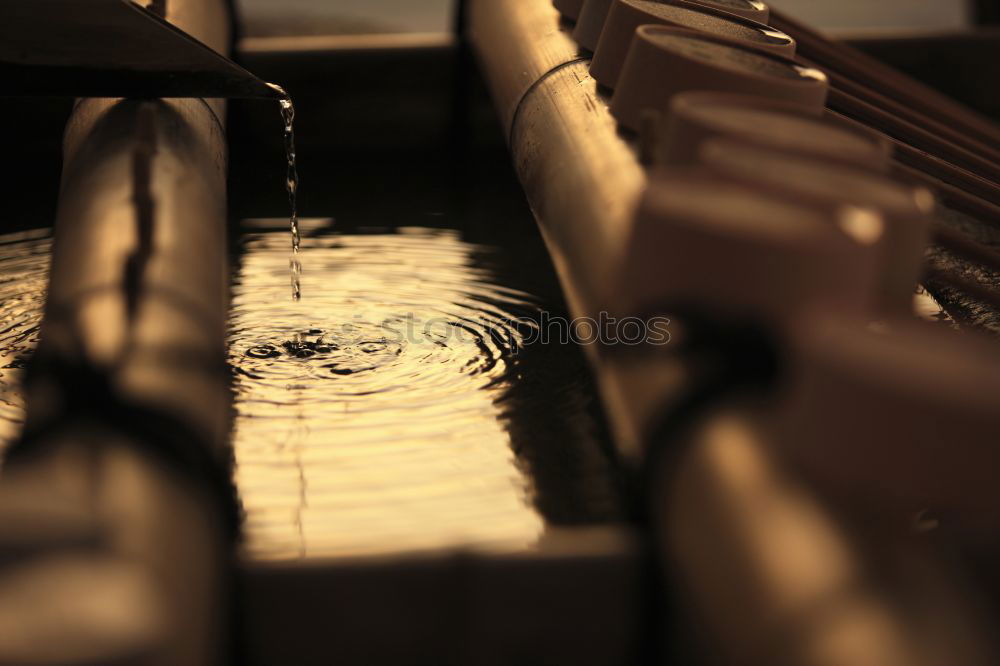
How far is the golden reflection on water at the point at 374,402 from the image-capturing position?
1.39 m

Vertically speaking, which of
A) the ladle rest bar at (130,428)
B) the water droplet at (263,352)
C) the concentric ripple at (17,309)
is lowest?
the concentric ripple at (17,309)

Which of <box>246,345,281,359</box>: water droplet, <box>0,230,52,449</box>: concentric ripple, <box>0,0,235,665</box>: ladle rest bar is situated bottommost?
<box>0,230,52,449</box>: concentric ripple

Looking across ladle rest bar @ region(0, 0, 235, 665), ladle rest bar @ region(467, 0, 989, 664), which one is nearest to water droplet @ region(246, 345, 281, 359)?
ladle rest bar @ region(0, 0, 235, 665)

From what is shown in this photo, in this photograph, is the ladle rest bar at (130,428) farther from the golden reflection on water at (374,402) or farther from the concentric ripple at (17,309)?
the concentric ripple at (17,309)

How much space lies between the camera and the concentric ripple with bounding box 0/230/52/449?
1.73 meters

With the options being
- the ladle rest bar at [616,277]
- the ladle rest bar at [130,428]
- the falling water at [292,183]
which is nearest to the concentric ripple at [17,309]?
the ladle rest bar at [130,428]

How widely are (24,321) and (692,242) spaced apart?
61.0 inches

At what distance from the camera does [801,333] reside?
90cm

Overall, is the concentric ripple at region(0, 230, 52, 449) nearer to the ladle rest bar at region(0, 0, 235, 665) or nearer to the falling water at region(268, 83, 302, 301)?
the ladle rest bar at region(0, 0, 235, 665)

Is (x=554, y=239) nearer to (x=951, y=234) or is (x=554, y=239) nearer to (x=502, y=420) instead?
(x=502, y=420)

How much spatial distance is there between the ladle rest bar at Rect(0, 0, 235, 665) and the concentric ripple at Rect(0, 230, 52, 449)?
289 mm

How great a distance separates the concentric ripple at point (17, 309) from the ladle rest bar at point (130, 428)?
0.95 ft

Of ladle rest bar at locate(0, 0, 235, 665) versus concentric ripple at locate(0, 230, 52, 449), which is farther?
concentric ripple at locate(0, 230, 52, 449)

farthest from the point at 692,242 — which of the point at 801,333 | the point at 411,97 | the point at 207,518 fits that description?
the point at 411,97
